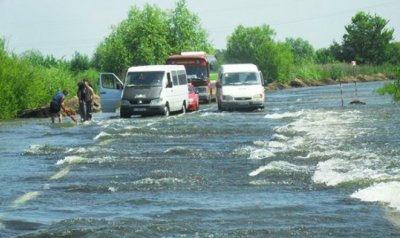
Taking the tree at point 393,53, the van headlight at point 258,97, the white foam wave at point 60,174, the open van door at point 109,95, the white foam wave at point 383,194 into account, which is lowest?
the tree at point 393,53

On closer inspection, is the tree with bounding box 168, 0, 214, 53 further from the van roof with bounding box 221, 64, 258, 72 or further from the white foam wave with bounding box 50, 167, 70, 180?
the white foam wave with bounding box 50, 167, 70, 180

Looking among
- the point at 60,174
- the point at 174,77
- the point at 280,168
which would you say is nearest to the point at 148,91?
the point at 174,77

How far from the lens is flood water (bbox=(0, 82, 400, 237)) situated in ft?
36.3

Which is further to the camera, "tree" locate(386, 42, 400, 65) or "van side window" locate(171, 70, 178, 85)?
Answer: "tree" locate(386, 42, 400, 65)

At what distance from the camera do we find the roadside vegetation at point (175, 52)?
4559 centimetres

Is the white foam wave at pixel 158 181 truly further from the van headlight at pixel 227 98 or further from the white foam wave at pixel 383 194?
the van headlight at pixel 227 98

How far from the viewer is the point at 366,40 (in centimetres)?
14075

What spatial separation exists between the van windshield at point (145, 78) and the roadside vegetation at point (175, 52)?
25.6 ft

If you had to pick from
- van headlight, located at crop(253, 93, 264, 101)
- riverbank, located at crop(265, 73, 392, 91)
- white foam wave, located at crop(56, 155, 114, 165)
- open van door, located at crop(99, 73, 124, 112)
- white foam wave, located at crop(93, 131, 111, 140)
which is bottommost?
riverbank, located at crop(265, 73, 392, 91)

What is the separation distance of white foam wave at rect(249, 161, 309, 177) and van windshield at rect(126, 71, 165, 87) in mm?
20302

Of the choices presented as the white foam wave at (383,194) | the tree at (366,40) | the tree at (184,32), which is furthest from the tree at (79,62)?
the white foam wave at (383,194)

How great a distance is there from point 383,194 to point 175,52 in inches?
2741

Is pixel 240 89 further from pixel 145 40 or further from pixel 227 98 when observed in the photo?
pixel 145 40

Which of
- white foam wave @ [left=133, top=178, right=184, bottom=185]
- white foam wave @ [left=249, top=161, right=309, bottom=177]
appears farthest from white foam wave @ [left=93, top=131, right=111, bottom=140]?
white foam wave @ [left=133, top=178, right=184, bottom=185]
